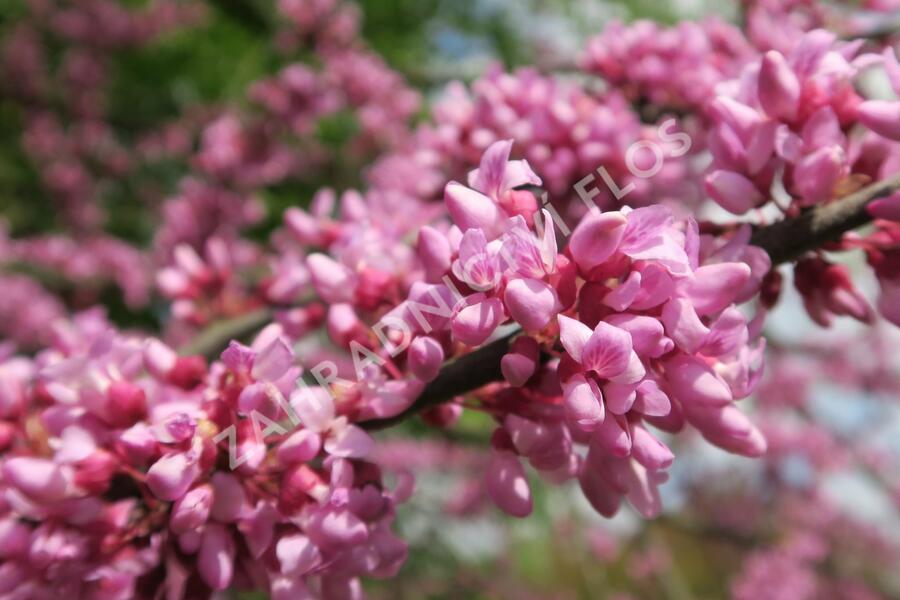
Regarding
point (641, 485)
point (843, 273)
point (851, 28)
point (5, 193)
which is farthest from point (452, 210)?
point (5, 193)

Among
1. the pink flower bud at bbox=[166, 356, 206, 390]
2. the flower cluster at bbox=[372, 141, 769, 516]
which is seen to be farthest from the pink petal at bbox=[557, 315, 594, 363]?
the pink flower bud at bbox=[166, 356, 206, 390]

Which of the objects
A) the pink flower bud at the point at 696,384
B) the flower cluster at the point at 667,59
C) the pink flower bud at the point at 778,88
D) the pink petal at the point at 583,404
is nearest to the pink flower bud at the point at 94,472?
the pink petal at the point at 583,404

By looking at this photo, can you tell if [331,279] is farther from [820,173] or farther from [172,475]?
[820,173]

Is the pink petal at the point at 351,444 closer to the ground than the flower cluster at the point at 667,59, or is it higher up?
higher up

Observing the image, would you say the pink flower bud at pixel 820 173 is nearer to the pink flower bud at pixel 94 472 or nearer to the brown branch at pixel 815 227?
the brown branch at pixel 815 227

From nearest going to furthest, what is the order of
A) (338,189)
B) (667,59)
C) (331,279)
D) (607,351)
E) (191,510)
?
(607,351), (191,510), (331,279), (667,59), (338,189)

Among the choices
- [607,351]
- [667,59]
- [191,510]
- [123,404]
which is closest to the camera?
[607,351]

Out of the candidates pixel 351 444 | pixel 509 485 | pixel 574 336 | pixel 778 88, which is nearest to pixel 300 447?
pixel 351 444

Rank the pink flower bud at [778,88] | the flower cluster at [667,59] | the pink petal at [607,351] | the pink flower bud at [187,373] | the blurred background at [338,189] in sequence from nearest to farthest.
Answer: the pink petal at [607,351] < the pink flower bud at [778,88] < the pink flower bud at [187,373] < the flower cluster at [667,59] < the blurred background at [338,189]

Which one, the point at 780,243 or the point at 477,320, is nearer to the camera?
the point at 477,320
